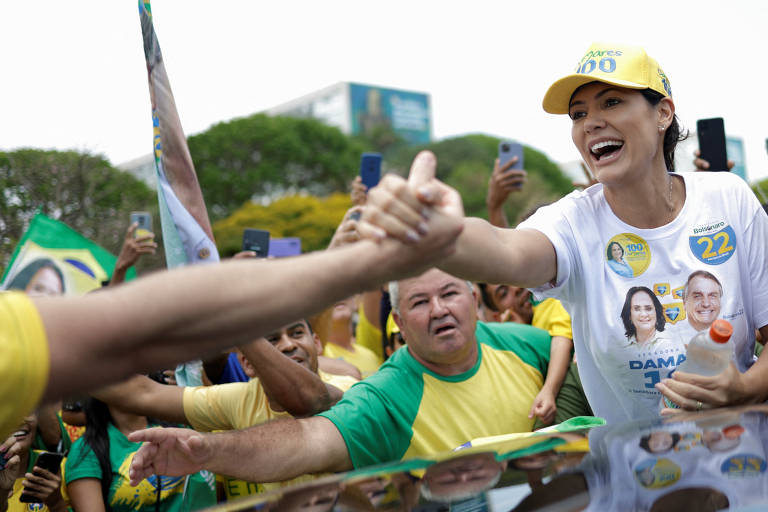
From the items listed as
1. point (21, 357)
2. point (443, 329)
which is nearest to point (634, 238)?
point (443, 329)

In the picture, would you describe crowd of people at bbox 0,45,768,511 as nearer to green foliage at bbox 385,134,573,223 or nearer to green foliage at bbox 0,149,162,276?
green foliage at bbox 0,149,162,276

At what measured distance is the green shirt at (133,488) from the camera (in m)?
3.32

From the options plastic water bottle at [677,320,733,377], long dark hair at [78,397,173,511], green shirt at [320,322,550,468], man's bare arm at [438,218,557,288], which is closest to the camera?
man's bare arm at [438,218,557,288]

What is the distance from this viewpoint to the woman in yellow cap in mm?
2309

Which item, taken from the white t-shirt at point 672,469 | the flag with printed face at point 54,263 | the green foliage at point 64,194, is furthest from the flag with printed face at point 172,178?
the green foliage at point 64,194

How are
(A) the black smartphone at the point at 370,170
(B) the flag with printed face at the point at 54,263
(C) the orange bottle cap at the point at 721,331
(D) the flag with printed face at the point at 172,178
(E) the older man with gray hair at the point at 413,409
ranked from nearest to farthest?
(C) the orange bottle cap at the point at 721,331 < (E) the older man with gray hair at the point at 413,409 < (D) the flag with printed face at the point at 172,178 < (A) the black smartphone at the point at 370,170 < (B) the flag with printed face at the point at 54,263

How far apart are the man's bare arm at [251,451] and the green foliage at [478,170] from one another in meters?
32.0

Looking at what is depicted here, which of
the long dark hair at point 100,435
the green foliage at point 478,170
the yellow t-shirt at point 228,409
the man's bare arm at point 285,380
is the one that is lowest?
the long dark hair at point 100,435

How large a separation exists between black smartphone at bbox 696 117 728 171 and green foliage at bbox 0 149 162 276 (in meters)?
9.16

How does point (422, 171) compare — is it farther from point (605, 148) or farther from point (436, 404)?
point (436, 404)

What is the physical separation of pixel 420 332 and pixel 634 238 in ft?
3.59

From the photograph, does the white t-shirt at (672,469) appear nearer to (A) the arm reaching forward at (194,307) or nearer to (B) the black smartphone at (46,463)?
(A) the arm reaching forward at (194,307)

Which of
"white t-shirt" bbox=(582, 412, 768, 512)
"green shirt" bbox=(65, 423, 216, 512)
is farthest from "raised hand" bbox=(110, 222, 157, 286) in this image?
"white t-shirt" bbox=(582, 412, 768, 512)

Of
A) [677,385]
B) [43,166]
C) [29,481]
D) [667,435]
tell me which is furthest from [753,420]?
[43,166]
